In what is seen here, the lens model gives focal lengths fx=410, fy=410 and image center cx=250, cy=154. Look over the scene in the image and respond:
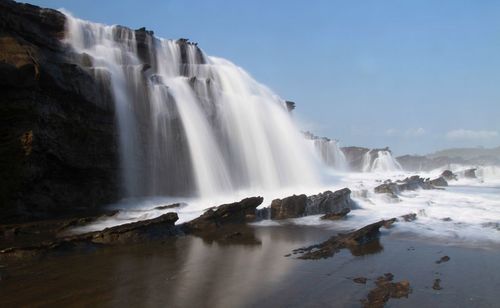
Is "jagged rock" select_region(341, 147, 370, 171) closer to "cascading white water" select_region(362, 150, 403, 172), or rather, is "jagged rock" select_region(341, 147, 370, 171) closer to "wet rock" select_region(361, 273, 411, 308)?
"cascading white water" select_region(362, 150, 403, 172)

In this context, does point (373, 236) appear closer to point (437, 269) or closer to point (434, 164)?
point (437, 269)

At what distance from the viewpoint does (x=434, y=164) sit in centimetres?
9044

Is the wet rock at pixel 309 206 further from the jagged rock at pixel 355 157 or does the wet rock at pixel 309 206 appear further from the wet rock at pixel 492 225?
the jagged rock at pixel 355 157

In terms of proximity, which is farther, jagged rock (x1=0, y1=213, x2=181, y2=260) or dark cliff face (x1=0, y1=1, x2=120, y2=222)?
dark cliff face (x1=0, y1=1, x2=120, y2=222)

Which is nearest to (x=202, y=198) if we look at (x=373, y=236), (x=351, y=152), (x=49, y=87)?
(x=49, y=87)

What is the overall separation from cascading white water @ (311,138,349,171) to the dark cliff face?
43365mm

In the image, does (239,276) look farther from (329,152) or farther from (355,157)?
(355,157)

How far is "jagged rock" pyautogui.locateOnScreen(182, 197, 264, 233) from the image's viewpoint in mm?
13789

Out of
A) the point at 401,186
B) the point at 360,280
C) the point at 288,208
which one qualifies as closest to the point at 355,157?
the point at 401,186

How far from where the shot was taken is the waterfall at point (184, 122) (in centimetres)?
2114

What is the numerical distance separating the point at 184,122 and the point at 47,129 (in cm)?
800

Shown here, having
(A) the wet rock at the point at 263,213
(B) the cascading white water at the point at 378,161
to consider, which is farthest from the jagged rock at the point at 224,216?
(B) the cascading white water at the point at 378,161

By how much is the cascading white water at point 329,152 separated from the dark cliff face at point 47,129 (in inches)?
1707

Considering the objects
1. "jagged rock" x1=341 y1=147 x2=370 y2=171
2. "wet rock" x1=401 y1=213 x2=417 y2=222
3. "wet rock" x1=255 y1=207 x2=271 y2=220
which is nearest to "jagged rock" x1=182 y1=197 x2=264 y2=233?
"wet rock" x1=255 y1=207 x2=271 y2=220
